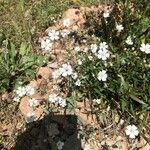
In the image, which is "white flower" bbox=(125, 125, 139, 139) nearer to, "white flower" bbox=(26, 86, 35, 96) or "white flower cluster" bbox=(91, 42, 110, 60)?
"white flower cluster" bbox=(91, 42, 110, 60)

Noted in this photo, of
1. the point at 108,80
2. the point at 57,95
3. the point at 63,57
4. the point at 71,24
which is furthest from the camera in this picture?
the point at 71,24

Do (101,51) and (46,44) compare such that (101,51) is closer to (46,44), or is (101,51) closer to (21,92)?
(46,44)

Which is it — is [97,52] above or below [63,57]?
above

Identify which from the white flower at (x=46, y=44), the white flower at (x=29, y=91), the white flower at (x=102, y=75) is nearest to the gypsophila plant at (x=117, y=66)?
the white flower at (x=102, y=75)

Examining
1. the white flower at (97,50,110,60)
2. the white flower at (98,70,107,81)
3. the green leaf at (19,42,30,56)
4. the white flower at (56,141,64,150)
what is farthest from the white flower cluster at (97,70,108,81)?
the green leaf at (19,42,30,56)

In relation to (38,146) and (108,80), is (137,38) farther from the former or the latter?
(38,146)

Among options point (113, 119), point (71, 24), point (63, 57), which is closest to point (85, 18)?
point (71, 24)

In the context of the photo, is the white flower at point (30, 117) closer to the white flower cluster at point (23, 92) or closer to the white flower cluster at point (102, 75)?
the white flower cluster at point (23, 92)
